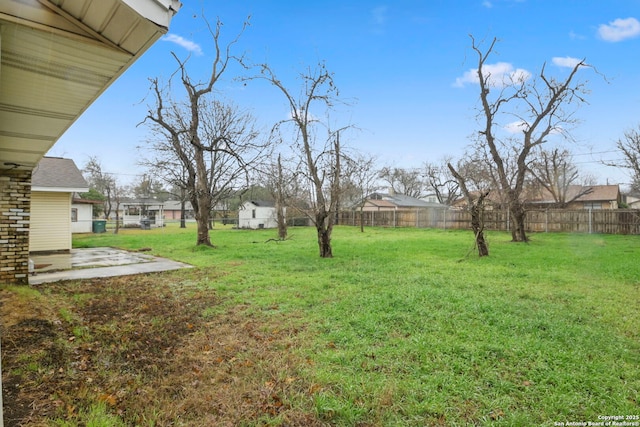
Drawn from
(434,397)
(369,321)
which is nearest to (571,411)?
(434,397)

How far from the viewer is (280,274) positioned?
7.32 m

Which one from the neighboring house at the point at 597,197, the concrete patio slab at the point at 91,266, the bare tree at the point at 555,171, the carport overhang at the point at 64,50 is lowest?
the concrete patio slab at the point at 91,266

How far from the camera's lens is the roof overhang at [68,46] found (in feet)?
5.56

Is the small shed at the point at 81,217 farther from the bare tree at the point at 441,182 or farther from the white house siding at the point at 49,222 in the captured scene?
the bare tree at the point at 441,182

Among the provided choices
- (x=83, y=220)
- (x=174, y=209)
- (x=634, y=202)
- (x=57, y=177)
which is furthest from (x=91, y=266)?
(x=634, y=202)

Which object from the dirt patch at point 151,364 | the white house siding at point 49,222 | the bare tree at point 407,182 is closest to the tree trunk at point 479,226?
the dirt patch at point 151,364

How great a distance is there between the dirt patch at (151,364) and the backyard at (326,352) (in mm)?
15

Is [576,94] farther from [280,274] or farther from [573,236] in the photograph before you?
[280,274]

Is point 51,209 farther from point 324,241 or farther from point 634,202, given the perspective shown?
point 634,202

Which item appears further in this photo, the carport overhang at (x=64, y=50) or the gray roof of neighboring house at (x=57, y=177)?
the gray roof of neighboring house at (x=57, y=177)

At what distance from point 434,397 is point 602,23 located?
40.0ft

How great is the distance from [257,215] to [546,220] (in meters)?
19.9

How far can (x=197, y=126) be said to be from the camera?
12438 millimetres

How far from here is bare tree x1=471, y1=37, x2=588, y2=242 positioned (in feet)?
42.8
